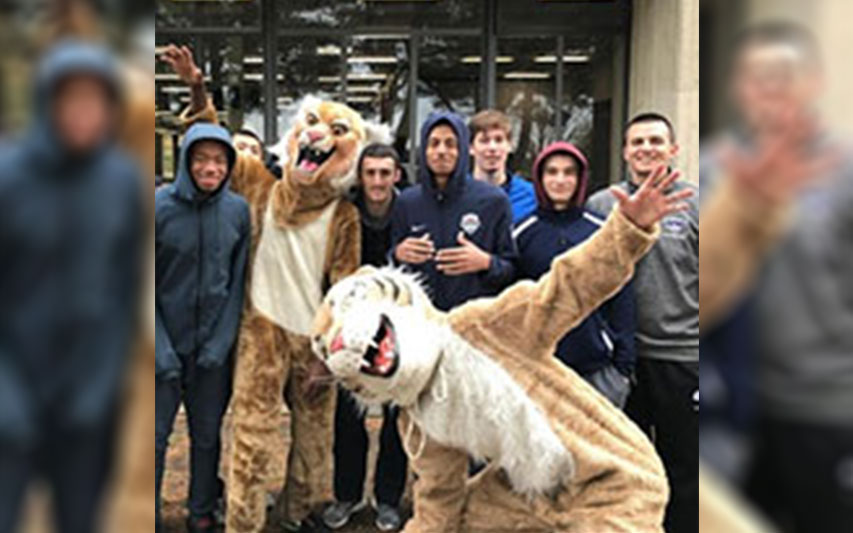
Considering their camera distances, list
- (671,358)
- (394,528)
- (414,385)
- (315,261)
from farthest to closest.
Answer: (394,528), (315,261), (671,358), (414,385)

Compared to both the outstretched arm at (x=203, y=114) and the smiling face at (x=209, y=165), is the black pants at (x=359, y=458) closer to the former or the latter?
the outstretched arm at (x=203, y=114)

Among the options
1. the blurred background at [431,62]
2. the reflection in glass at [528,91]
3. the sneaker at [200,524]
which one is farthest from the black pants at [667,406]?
the reflection in glass at [528,91]

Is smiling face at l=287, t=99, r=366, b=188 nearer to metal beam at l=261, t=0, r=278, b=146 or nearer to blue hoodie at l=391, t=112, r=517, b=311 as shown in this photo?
blue hoodie at l=391, t=112, r=517, b=311

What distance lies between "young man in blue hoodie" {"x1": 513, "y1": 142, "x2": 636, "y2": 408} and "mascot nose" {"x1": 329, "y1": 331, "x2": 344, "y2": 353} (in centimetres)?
69

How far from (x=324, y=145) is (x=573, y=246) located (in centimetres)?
83

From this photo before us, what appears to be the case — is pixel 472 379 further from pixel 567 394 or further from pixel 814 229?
Result: pixel 814 229

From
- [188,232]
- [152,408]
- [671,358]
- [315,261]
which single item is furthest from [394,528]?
[152,408]

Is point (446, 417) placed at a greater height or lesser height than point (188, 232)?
lesser

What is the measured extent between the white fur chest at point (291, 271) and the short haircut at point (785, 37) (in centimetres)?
233

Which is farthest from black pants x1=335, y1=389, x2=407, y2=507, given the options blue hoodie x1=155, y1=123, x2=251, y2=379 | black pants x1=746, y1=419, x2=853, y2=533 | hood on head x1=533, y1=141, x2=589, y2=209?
black pants x1=746, y1=419, x2=853, y2=533

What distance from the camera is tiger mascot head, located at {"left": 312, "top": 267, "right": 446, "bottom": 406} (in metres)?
1.98

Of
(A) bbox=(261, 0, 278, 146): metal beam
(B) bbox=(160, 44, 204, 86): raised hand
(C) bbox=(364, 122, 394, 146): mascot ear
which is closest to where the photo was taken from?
(B) bbox=(160, 44, 204, 86): raised hand

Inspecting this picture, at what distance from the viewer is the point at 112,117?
57cm

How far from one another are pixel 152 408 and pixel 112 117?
181 millimetres
